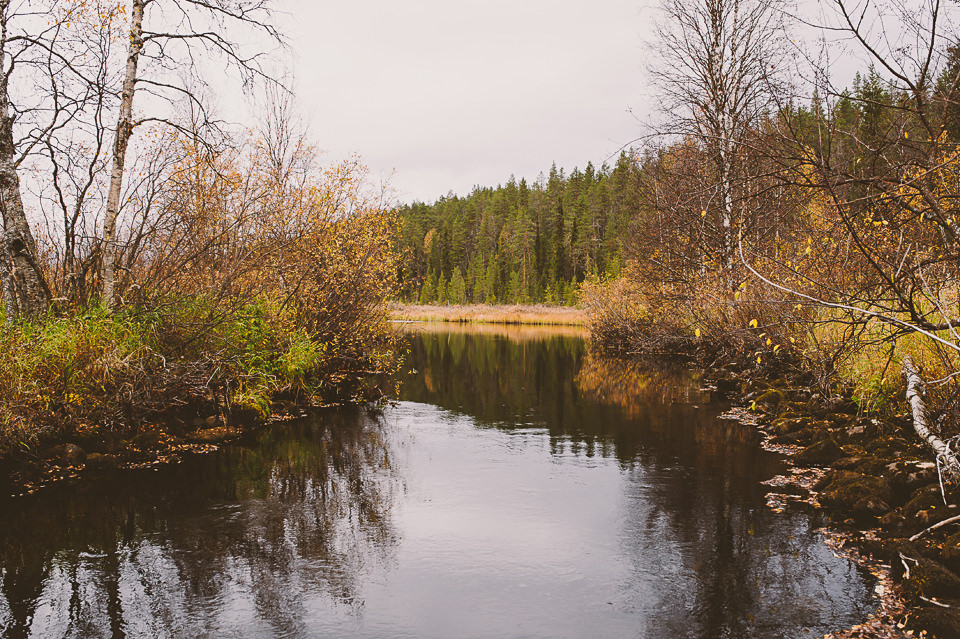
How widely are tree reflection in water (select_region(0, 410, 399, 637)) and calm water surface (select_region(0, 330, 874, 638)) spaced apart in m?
0.03

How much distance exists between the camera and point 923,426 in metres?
8.44

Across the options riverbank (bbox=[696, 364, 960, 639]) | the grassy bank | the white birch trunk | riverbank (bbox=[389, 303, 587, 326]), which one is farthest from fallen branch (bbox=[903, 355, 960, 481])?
riverbank (bbox=[389, 303, 587, 326])

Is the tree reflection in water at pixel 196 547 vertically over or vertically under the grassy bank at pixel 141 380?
under

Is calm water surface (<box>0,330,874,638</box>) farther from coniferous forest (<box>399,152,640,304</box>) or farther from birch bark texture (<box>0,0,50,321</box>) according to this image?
coniferous forest (<box>399,152,640,304</box>)

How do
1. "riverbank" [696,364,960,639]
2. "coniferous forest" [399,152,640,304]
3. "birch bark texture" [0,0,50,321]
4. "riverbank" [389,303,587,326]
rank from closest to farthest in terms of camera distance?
"riverbank" [696,364,960,639]
"birch bark texture" [0,0,50,321]
"riverbank" [389,303,587,326]
"coniferous forest" [399,152,640,304]

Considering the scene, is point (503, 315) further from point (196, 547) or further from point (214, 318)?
point (196, 547)

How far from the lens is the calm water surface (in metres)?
5.68

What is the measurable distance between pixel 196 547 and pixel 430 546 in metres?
2.69

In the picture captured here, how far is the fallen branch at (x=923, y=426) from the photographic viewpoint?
7.05 m

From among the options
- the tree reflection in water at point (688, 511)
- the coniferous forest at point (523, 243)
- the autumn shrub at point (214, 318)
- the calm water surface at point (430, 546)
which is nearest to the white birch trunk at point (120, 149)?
the autumn shrub at point (214, 318)

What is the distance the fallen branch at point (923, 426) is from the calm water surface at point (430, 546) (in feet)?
5.38

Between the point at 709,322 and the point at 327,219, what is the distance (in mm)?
12816

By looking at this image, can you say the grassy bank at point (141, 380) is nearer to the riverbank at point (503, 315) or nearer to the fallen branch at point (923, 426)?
the fallen branch at point (923, 426)

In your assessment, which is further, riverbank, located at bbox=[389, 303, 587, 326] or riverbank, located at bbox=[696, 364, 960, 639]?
riverbank, located at bbox=[389, 303, 587, 326]
